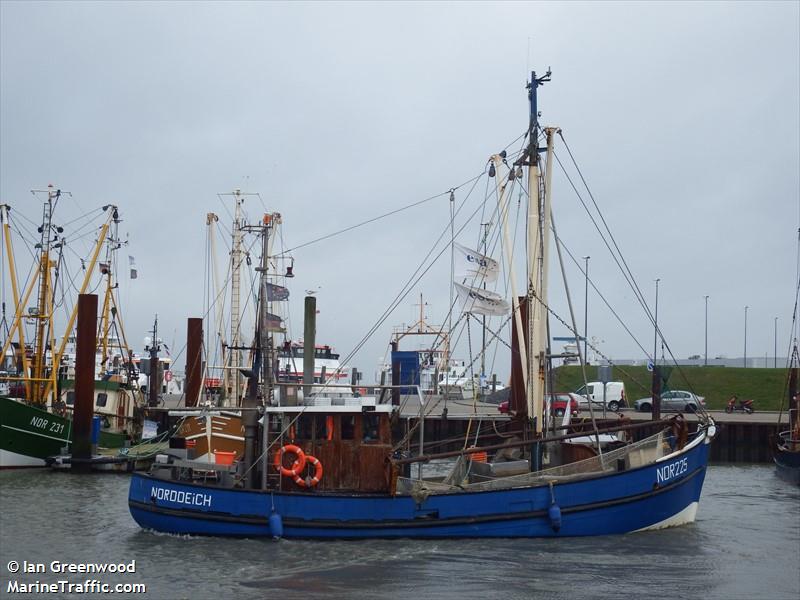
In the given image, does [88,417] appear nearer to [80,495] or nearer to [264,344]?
[80,495]

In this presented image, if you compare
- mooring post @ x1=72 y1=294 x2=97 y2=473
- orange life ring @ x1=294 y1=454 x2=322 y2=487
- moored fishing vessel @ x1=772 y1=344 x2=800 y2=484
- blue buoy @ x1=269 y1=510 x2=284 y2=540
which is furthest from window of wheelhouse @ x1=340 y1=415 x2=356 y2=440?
moored fishing vessel @ x1=772 y1=344 x2=800 y2=484

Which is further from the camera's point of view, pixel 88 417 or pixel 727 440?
pixel 727 440

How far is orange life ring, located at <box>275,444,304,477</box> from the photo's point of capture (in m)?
18.3

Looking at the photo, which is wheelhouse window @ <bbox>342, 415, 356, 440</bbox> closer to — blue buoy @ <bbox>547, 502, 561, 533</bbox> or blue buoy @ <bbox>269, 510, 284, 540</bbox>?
blue buoy @ <bbox>269, 510, 284, 540</bbox>

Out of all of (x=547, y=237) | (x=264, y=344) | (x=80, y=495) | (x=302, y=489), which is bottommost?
(x=80, y=495)

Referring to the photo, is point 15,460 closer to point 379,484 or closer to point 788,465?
point 379,484

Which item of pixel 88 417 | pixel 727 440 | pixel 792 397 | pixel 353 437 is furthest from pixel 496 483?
pixel 727 440

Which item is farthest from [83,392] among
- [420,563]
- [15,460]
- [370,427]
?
[420,563]

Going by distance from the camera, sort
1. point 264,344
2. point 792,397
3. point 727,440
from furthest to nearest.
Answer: point 727,440
point 792,397
point 264,344

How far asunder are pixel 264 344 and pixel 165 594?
6543 mm

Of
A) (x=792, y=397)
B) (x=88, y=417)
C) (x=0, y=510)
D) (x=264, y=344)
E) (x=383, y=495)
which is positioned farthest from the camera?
(x=792, y=397)

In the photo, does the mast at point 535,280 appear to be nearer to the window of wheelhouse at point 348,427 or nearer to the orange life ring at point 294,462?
the window of wheelhouse at point 348,427

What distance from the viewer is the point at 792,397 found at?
34.2 m

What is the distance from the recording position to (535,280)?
69.2 ft
